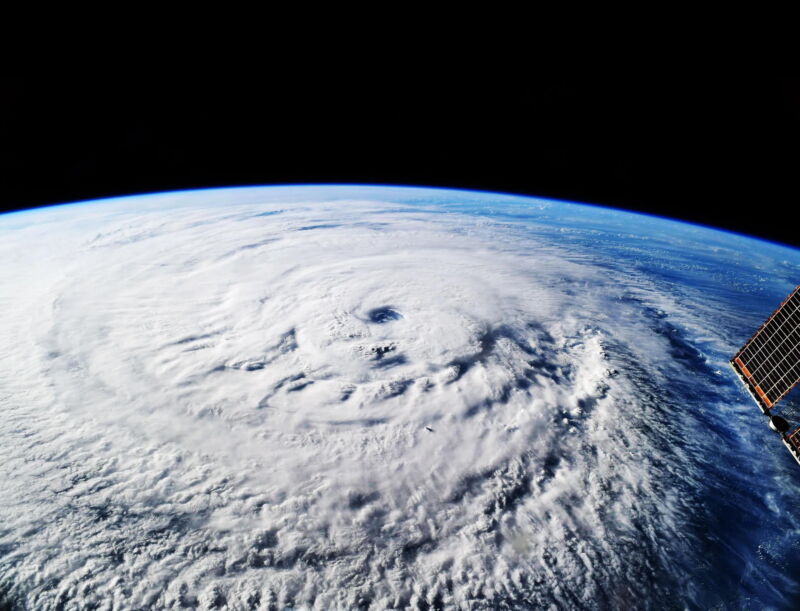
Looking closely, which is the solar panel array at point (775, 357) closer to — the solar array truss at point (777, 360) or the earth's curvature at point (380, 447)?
the solar array truss at point (777, 360)

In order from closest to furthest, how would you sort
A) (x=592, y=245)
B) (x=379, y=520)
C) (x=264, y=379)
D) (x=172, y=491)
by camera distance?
(x=379, y=520)
(x=172, y=491)
(x=264, y=379)
(x=592, y=245)

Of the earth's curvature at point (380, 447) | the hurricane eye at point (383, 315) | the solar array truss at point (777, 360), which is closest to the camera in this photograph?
the earth's curvature at point (380, 447)

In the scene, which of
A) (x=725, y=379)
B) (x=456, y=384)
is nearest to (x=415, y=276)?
(x=456, y=384)

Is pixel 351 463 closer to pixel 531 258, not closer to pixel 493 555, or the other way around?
pixel 493 555

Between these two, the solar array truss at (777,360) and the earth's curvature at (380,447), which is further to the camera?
the solar array truss at (777,360)

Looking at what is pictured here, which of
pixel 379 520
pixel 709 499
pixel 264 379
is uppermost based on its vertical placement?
pixel 709 499

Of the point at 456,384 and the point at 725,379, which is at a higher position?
the point at 725,379

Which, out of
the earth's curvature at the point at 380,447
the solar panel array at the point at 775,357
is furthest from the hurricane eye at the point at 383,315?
the solar panel array at the point at 775,357
